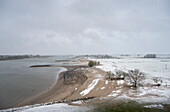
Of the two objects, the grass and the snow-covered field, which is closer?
the grass

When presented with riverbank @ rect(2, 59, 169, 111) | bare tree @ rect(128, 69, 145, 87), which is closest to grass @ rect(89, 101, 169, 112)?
riverbank @ rect(2, 59, 169, 111)

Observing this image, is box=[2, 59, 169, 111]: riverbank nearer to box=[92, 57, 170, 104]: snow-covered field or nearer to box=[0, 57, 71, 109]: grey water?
box=[92, 57, 170, 104]: snow-covered field

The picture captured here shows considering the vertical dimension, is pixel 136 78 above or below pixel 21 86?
above

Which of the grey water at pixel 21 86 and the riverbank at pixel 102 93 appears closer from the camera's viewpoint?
the riverbank at pixel 102 93

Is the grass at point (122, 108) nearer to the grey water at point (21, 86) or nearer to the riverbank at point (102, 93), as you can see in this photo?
the riverbank at point (102, 93)

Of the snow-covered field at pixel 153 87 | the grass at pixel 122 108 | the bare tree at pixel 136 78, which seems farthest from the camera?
the bare tree at pixel 136 78


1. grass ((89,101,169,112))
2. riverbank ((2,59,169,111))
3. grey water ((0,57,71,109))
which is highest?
grass ((89,101,169,112))

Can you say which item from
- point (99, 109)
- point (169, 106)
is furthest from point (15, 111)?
point (169, 106)

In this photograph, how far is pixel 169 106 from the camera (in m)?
8.53

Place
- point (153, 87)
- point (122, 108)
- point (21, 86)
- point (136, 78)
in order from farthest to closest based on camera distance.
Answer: point (21, 86), point (136, 78), point (153, 87), point (122, 108)

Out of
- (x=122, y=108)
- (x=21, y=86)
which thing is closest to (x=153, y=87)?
(x=122, y=108)

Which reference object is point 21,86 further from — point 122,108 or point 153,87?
point 153,87

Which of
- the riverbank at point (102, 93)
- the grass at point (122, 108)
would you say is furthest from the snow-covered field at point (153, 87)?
the grass at point (122, 108)

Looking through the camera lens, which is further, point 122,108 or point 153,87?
point 153,87
